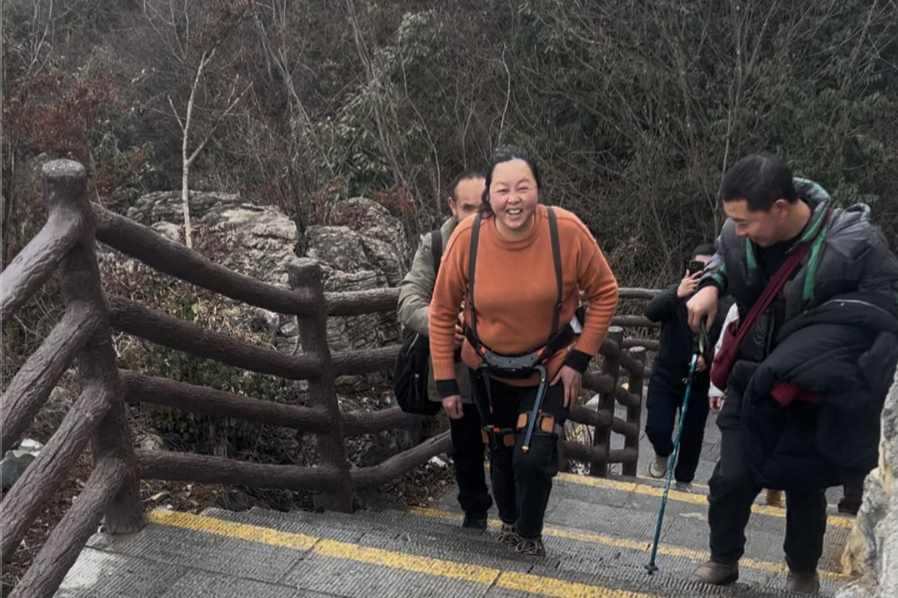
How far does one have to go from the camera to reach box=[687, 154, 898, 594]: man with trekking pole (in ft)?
8.39

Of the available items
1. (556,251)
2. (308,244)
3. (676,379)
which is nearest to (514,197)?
(556,251)

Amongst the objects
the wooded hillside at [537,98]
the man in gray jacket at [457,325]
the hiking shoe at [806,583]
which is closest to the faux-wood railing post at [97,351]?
the man in gray jacket at [457,325]

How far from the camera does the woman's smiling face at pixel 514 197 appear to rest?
2891mm

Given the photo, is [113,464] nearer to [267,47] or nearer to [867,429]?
[867,429]

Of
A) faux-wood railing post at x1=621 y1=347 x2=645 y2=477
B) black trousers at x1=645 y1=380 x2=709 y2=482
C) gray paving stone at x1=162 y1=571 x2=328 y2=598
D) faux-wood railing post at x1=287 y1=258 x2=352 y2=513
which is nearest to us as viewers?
gray paving stone at x1=162 y1=571 x2=328 y2=598

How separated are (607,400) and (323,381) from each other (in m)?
3.12

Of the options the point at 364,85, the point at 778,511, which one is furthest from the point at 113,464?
the point at 364,85

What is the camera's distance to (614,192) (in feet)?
53.2

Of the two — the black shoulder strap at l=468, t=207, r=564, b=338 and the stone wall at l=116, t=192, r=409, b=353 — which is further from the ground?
the black shoulder strap at l=468, t=207, r=564, b=338

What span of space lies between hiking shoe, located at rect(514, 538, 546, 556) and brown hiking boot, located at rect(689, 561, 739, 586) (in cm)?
61

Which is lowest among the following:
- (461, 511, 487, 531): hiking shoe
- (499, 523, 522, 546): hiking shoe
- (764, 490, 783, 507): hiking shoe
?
(764, 490, 783, 507): hiking shoe

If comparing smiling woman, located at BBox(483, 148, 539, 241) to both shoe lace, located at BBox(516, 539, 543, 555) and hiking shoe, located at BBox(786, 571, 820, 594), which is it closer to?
shoe lace, located at BBox(516, 539, 543, 555)

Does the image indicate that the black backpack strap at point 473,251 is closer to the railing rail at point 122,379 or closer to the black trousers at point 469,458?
the black trousers at point 469,458

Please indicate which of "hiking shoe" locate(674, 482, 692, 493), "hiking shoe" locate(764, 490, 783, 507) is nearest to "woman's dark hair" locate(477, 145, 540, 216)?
"hiking shoe" locate(674, 482, 692, 493)
